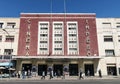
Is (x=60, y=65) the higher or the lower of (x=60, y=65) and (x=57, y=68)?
the higher

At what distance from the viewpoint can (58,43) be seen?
48.1 m

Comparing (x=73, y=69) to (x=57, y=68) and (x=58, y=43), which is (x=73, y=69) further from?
(x=58, y=43)

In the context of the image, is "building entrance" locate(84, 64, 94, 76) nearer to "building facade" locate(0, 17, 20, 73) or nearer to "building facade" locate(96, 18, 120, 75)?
"building facade" locate(96, 18, 120, 75)

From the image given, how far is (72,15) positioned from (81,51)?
10414 millimetres

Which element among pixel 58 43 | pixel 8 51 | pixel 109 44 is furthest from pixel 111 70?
pixel 8 51

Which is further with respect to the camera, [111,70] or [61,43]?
[61,43]

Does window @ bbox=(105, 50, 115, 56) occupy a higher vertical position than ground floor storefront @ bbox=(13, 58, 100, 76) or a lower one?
higher

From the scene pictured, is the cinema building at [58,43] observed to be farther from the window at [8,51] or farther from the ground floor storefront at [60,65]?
the window at [8,51]

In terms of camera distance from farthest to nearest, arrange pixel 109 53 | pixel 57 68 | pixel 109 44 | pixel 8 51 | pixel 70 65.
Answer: pixel 109 44, pixel 109 53, pixel 8 51, pixel 70 65, pixel 57 68

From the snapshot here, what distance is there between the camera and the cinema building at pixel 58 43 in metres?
46.3

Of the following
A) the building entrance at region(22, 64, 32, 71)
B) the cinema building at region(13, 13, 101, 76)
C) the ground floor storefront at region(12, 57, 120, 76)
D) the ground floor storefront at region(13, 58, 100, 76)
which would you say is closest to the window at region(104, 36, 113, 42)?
the cinema building at region(13, 13, 101, 76)

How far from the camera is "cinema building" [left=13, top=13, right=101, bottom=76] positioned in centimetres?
4634

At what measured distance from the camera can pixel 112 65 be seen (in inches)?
1853

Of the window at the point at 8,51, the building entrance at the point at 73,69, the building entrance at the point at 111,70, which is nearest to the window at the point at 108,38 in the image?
the building entrance at the point at 111,70
